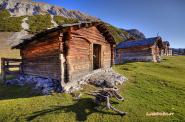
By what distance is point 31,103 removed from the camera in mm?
13562

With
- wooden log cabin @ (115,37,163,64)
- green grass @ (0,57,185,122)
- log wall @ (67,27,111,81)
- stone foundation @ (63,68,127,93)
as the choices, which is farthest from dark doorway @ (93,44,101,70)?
wooden log cabin @ (115,37,163,64)

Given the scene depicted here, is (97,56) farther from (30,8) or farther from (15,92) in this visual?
(30,8)

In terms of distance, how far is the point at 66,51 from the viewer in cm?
1628

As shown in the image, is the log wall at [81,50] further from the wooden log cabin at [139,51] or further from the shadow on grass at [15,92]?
the wooden log cabin at [139,51]

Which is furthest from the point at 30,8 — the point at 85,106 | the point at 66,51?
the point at 85,106

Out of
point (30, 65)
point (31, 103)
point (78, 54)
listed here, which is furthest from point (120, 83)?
point (30, 65)

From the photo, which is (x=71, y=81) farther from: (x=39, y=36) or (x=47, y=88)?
(x=39, y=36)

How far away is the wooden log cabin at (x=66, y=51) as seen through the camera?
16030 mm

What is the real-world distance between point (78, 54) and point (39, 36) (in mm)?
3798

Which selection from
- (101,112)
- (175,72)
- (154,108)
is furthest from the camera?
(175,72)

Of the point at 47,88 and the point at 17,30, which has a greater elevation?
the point at 17,30

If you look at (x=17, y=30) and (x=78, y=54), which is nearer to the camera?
(x=78, y=54)

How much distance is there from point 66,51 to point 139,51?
25.3 metres

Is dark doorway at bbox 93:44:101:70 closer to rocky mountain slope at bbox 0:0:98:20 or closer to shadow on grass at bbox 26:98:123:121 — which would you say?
shadow on grass at bbox 26:98:123:121
